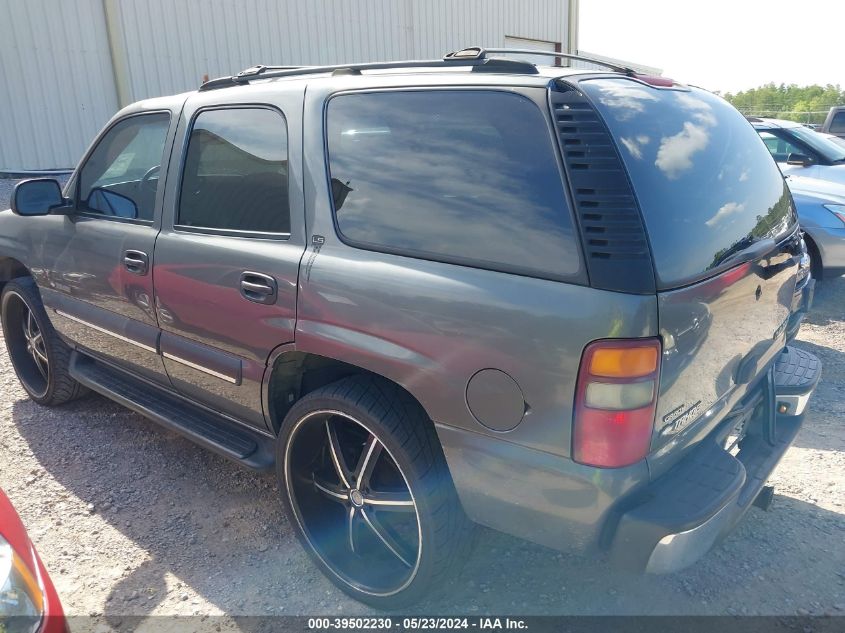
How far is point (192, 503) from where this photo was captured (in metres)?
3.19

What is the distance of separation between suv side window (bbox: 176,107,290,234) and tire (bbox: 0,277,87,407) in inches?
65.6

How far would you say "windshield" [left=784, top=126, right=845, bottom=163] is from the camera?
745cm

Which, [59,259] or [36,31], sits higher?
[36,31]

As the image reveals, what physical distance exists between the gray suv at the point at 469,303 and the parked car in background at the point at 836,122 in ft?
36.9

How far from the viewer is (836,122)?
39.2 ft

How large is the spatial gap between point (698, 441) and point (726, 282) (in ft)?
1.71

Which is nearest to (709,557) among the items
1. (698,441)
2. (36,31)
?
(698,441)

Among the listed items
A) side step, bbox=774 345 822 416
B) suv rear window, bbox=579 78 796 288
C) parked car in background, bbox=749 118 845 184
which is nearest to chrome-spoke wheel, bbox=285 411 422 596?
suv rear window, bbox=579 78 796 288

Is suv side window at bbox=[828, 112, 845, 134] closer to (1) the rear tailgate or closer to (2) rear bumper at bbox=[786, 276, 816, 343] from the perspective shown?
(2) rear bumper at bbox=[786, 276, 816, 343]

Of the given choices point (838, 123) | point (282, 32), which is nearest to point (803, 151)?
point (838, 123)

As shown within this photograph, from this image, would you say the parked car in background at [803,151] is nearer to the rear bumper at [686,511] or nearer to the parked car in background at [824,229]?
the parked car in background at [824,229]

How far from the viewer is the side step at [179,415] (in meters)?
2.80

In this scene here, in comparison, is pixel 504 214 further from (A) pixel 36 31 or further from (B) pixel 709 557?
(A) pixel 36 31

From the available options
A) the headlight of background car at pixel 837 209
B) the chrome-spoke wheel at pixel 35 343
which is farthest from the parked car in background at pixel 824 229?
the chrome-spoke wheel at pixel 35 343
